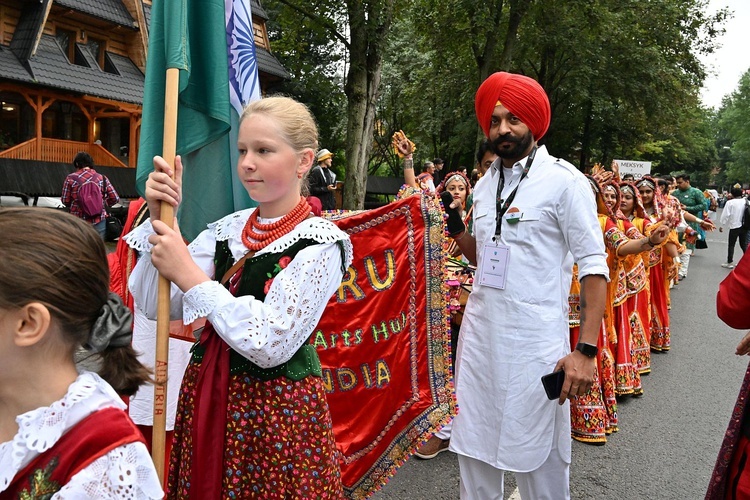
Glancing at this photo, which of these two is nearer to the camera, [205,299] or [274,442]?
[205,299]

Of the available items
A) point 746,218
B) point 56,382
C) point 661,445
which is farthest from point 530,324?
point 746,218

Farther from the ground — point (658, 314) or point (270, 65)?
point (270, 65)

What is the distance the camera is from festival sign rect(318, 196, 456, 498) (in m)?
3.62

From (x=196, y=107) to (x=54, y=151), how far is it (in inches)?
813

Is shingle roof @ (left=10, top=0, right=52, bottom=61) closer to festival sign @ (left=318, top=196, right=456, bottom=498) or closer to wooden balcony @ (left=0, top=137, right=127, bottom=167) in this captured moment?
wooden balcony @ (left=0, top=137, right=127, bottom=167)

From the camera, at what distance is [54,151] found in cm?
2067

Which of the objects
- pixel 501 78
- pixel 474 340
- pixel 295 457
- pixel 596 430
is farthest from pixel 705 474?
pixel 295 457

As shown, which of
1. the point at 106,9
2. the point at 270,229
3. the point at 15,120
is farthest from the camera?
the point at 106,9

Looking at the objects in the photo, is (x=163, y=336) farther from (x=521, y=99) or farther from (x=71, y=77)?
(x=71, y=77)

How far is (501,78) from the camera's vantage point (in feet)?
9.39

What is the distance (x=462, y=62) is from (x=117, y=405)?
2575cm

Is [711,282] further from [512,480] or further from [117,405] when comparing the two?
[117,405]

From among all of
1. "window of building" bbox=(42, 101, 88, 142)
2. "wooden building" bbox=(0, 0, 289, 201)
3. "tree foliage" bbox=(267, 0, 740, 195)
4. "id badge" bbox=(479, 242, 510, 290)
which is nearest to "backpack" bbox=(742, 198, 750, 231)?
"tree foliage" bbox=(267, 0, 740, 195)

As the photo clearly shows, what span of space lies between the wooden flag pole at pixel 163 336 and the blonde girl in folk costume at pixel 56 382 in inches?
20.5
